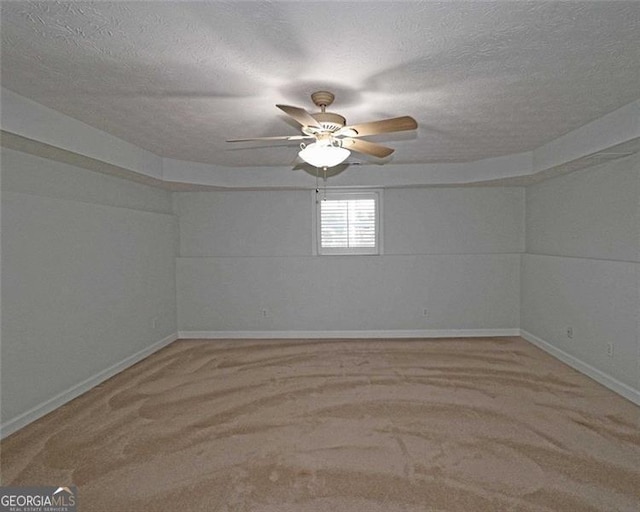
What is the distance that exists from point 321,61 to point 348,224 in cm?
361

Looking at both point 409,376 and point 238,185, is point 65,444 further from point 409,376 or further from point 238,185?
point 238,185

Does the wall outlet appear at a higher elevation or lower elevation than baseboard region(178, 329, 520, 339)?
higher

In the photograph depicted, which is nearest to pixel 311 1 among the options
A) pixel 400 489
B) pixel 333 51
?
pixel 333 51

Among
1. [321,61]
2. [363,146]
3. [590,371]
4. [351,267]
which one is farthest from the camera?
[351,267]

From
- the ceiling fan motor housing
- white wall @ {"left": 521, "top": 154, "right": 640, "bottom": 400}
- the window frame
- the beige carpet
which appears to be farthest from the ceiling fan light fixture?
the window frame

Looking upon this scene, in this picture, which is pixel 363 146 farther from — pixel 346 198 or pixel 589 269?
pixel 589 269

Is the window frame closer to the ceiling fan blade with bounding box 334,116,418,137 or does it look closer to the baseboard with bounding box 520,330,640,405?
the baseboard with bounding box 520,330,640,405

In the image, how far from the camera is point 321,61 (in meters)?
2.23

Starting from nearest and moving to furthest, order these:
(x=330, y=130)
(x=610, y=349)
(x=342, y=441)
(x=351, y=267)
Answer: (x=330, y=130), (x=342, y=441), (x=610, y=349), (x=351, y=267)

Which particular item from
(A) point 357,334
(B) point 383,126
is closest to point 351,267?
(A) point 357,334

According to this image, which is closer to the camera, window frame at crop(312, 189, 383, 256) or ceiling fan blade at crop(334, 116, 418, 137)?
ceiling fan blade at crop(334, 116, 418, 137)

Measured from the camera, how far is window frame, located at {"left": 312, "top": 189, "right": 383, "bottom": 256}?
18.7 ft

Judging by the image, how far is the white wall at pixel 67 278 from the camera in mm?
3037

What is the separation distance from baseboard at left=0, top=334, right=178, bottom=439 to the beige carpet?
8cm
